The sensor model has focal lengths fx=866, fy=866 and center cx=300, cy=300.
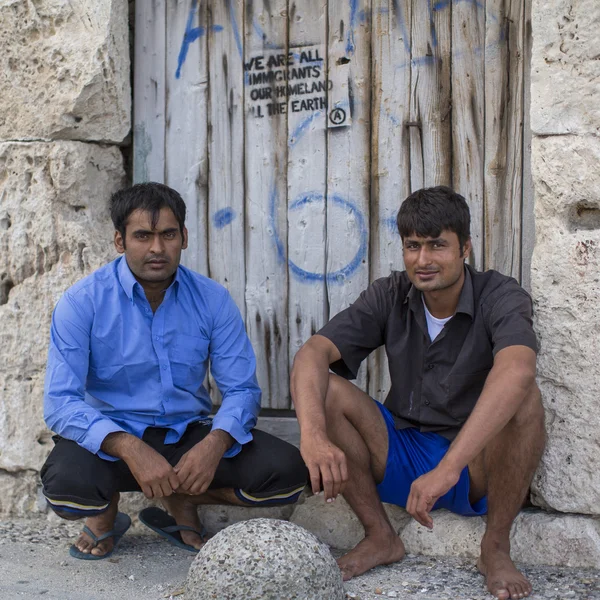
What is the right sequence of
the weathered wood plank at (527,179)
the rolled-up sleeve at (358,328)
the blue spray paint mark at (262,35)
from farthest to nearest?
the blue spray paint mark at (262,35) → the weathered wood plank at (527,179) → the rolled-up sleeve at (358,328)

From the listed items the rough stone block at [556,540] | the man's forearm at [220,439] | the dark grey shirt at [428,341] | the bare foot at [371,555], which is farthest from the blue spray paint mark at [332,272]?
the rough stone block at [556,540]

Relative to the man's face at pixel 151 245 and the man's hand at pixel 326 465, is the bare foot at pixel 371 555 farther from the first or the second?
the man's face at pixel 151 245

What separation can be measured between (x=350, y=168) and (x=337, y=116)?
0.23 metres

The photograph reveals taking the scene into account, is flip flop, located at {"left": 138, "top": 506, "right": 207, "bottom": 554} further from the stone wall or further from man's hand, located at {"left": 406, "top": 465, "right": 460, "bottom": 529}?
man's hand, located at {"left": 406, "top": 465, "right": 460, "bottom": 529}

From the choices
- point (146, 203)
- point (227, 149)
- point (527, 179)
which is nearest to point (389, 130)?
point (527, 179)

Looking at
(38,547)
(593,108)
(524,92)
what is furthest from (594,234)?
(38,547)

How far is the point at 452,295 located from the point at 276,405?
1109 mm

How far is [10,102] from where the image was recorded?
3764mm

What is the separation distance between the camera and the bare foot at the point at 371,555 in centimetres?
302

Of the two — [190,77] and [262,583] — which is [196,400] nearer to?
[262,583]

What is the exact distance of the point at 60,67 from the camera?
3676 millimetres

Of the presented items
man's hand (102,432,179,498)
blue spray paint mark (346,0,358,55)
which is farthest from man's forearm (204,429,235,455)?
blue spray paint mark (346,0,358,55)

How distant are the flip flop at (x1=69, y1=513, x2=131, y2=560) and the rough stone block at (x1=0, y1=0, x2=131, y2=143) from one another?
1.63 metres

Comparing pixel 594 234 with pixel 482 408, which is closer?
pixel 482 408
